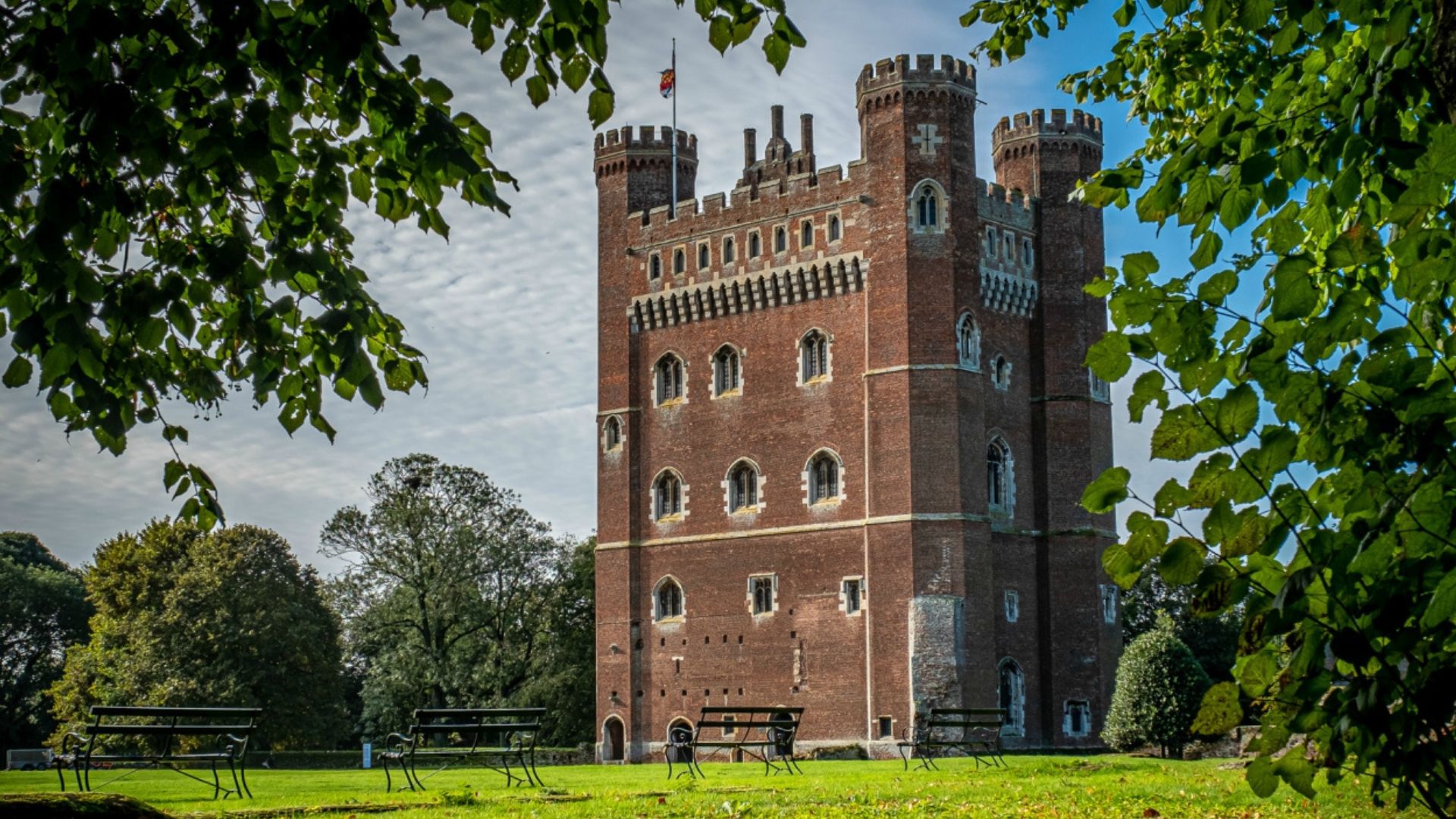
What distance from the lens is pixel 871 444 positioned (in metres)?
37.1

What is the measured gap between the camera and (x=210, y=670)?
43312 mm

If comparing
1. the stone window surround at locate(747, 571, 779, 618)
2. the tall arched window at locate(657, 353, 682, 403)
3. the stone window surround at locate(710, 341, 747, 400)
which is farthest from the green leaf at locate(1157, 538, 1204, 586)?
the tall arched window at locate(657, 353, 682, 403)

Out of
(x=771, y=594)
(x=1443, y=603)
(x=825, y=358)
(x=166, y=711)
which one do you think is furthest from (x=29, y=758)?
(x=1443, y=603)

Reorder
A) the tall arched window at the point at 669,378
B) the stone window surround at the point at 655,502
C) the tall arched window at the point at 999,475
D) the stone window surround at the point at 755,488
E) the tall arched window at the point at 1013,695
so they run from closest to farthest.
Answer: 1. the tall arched window at the point at 1013,695
2. the tall arched window at the point at 999,475
3. the stone window surround at the point at 755,488
4. the stone window surround at the point at 655,502
5. the tall arched window at the point at 669,378

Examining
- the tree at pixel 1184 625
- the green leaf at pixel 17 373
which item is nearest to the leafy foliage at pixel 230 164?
the green leaf at pixel 17 373

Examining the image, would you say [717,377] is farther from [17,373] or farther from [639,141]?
[17,373]

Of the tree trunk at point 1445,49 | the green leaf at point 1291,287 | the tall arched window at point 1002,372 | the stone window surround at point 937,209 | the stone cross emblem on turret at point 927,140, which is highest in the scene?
the stone cross emblem on turret at point 927,140

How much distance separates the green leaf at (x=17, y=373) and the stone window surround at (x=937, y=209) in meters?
32.6

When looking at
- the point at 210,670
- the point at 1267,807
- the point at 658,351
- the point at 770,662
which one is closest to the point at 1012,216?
the point at 658,351

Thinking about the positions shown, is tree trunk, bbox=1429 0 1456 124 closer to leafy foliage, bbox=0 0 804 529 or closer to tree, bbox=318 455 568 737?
leafy foliage, bbox=0 0 804 529

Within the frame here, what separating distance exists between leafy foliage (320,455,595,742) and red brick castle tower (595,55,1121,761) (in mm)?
9304

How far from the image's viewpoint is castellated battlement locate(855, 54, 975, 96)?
3806 centimetres

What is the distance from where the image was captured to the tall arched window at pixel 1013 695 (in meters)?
37.1

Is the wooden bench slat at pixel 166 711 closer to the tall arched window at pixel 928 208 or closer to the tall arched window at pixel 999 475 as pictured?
the tall arched window at pixel 928 208
